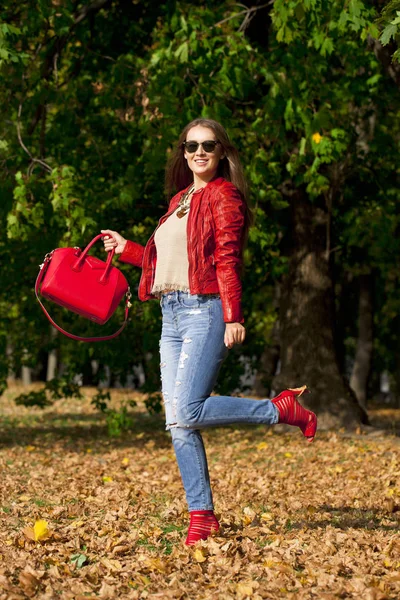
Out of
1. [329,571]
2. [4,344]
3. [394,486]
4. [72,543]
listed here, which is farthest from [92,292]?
[4,344]

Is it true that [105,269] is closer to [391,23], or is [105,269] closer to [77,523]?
[77,523]

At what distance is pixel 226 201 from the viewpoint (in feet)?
16.4

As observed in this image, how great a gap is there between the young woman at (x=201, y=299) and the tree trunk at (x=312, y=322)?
8.18m

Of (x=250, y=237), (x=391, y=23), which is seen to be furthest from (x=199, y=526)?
(x=250, y=237)

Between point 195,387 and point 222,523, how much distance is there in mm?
1204

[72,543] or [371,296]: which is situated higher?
[371,296]

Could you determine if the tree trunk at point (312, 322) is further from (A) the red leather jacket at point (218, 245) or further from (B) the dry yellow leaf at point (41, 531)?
(A) the red leather jacket at point (218, 245)

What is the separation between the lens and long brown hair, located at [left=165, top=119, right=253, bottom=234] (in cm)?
519

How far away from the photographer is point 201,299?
5004 millimetres

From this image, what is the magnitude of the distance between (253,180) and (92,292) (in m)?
6.20

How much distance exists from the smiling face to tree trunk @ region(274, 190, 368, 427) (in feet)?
27.5

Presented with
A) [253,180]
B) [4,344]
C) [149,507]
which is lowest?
[149,507]

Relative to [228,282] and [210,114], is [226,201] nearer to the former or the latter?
[228,282]

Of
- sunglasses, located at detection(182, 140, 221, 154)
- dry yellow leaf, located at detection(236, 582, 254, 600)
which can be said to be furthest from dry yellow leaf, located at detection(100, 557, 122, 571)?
sunglasses, located at detection(182, 140, 221, 154)
